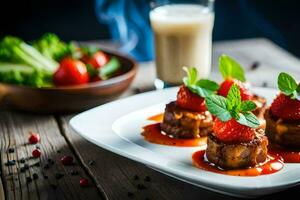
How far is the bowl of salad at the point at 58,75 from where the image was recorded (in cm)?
251

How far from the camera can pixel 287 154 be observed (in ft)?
6.52

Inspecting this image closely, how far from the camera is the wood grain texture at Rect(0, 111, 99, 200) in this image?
1.82 metres

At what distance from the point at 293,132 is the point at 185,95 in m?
0.42

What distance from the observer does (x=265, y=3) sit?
4.69 metres

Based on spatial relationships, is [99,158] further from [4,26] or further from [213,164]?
[4,26]

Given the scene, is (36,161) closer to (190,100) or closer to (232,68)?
(190,100)

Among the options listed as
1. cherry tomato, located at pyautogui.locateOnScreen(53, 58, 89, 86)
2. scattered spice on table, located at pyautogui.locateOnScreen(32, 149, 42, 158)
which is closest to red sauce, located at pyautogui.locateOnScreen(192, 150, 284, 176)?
scattered spice on table, located at pyautogui.locateOnScreen(32, 149, 42, 158)

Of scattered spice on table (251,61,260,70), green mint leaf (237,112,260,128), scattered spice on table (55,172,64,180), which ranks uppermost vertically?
green mint leaf (237,112,260,128)

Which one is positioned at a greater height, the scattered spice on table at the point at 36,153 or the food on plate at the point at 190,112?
the food on plate at the point at 190,112

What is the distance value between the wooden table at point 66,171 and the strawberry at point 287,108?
318mm

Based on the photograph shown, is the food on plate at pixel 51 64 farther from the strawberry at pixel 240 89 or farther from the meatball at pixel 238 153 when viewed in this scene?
the meatball at pixel 238 153

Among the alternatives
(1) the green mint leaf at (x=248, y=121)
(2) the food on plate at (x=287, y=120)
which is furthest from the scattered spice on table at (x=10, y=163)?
(2) the food on plate at (x=287, y=120)

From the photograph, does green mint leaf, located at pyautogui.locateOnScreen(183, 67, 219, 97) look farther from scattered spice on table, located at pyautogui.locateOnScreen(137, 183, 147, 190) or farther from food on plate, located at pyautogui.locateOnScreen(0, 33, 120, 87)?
food on plate, located at pyautogui.locateOnScreen(0, 33, 120, 87)

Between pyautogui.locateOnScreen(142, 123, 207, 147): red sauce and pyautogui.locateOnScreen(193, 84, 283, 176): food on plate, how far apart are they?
0.24 metres
